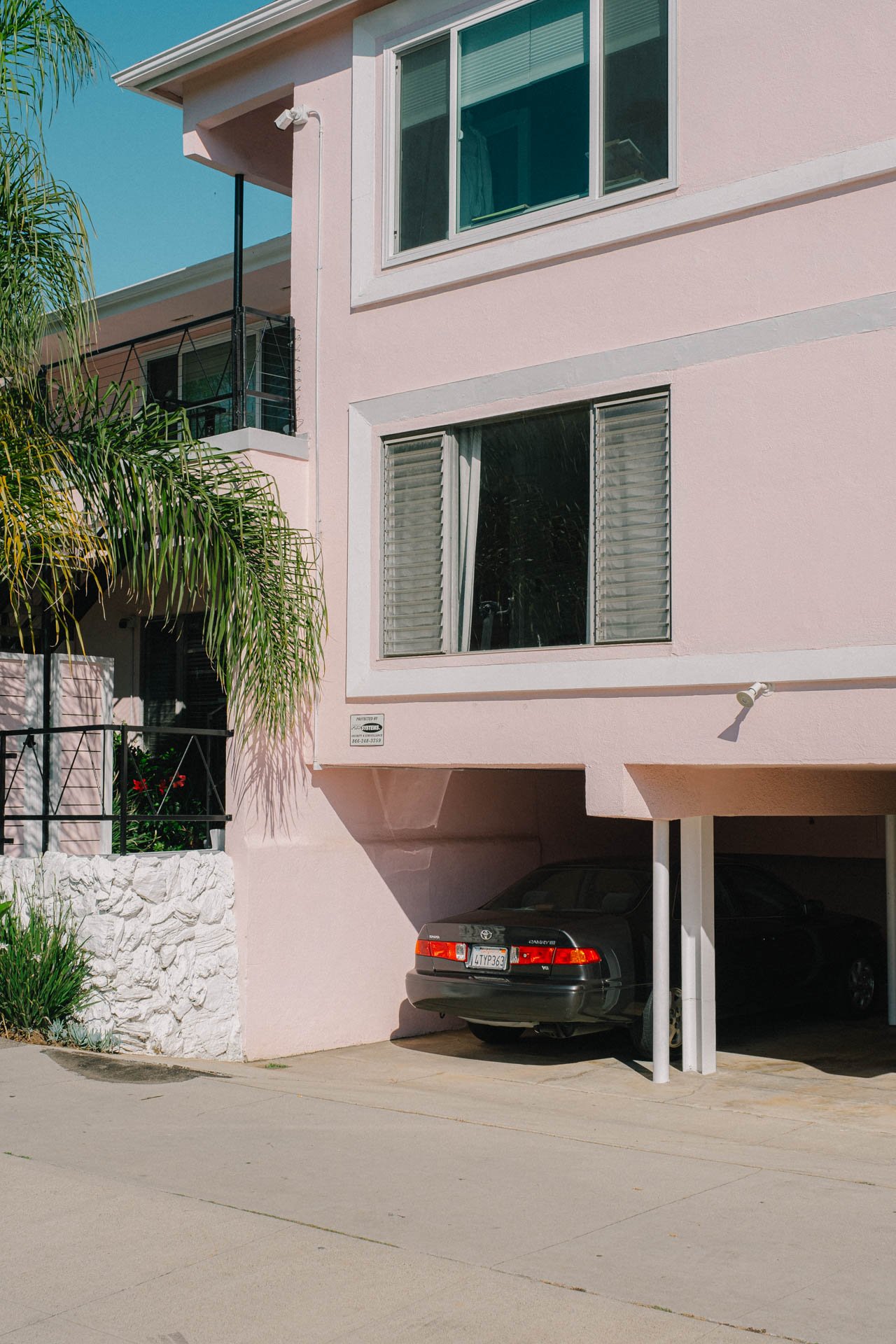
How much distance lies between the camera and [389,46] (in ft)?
35.4

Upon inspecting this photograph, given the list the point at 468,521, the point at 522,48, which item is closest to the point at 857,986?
the point at 468,521

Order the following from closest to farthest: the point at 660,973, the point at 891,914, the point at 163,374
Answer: the point at 660,973, the point at 891,914, the point at 163,374

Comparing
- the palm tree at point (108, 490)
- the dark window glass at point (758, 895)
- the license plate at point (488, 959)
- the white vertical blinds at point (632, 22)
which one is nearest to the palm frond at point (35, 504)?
the palm tree at point (108, 490)

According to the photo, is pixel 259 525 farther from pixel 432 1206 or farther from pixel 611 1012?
pixel 432 1206

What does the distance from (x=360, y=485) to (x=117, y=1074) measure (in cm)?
449

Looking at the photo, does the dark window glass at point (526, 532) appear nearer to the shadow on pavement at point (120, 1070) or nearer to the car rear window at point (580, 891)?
the car rear window at point (580, 891)

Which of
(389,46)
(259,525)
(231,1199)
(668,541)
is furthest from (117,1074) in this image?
(389,46)

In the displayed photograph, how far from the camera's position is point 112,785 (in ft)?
37.0

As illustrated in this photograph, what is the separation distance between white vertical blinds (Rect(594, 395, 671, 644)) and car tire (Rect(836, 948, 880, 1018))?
4163 mm

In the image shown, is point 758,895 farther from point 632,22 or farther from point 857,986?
point 632,22

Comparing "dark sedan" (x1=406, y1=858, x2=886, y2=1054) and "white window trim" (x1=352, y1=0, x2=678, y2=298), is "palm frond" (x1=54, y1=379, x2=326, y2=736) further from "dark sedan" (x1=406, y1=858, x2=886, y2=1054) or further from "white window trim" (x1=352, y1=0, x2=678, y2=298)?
"dark sedan" (x1=406, y1=858, x2=886, y2=1054)

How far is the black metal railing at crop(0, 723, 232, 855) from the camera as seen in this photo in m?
10.8

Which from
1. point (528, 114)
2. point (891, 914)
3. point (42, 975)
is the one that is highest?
point (528, 114)

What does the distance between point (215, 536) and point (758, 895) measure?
5006 mm
